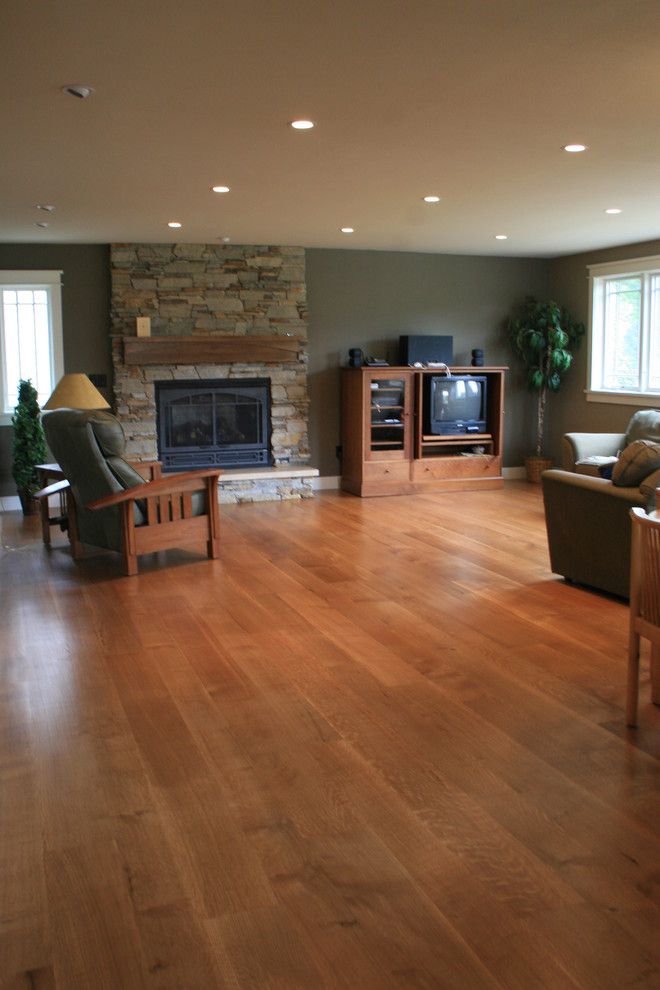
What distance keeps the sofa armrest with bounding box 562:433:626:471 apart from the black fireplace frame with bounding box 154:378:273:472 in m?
3.00

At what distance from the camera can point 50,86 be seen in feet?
11.7

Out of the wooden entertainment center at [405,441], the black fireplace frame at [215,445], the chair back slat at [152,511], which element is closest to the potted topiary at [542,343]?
the wooden entertainment center at [405,441]

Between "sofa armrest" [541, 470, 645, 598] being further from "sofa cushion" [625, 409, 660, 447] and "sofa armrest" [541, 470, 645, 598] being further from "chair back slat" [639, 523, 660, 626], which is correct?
"sofa cushion" [625, 409, 660, 447]

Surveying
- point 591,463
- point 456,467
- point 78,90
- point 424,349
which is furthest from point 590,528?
point 424,349

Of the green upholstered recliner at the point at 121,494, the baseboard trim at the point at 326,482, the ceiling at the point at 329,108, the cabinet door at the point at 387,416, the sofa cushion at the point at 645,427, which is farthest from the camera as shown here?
the baseboard trim at the point at 326,482

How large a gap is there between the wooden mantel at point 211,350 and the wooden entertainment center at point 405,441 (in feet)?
2.39

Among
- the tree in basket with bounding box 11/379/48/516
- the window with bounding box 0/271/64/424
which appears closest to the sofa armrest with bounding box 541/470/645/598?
the tree in basket with bounding box 11/379/48/516

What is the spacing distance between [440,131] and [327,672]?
255 cm

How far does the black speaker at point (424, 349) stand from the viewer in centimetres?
940

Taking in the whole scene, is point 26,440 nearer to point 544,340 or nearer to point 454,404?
point 454,404

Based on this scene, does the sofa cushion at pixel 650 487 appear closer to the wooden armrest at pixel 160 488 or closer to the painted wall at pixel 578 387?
the wooden armrest at pixel 160 488

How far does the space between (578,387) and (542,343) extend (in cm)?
64

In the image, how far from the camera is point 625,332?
9297 mm

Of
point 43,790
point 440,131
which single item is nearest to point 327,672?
point 43,790
